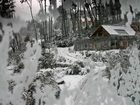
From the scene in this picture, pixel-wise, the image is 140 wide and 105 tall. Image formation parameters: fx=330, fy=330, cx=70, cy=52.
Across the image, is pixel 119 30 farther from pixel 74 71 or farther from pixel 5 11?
pixel 5 11

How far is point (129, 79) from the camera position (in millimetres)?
7113

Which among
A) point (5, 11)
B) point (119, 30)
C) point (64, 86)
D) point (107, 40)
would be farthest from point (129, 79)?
point (119, 30)

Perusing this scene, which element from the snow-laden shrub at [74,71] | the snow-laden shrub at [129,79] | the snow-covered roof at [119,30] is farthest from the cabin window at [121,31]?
the snow-laden shrub at [129,79]

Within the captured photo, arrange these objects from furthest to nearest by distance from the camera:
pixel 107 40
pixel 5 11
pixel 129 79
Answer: pixel 107 40, pixel 129 79, pixel 5 11

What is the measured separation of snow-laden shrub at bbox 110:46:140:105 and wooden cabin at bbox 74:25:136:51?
34546mm

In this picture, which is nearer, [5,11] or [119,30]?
[5,11]

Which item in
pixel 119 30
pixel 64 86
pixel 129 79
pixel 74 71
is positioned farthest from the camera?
pixel 119 30

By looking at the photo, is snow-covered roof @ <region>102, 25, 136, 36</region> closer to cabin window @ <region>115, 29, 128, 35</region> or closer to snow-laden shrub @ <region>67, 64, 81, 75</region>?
cabin window @ <region>115, 29, 128, 35</region>

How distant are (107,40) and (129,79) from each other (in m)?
36.8

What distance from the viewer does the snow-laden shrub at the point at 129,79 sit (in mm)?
6614

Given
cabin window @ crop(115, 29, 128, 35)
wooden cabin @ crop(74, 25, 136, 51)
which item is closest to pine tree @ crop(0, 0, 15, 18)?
wooden cabin @ crop(74, 25, 136, 51)

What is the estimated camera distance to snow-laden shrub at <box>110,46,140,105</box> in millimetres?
6614

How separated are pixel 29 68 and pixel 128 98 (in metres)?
4.45

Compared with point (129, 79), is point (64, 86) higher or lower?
higher
